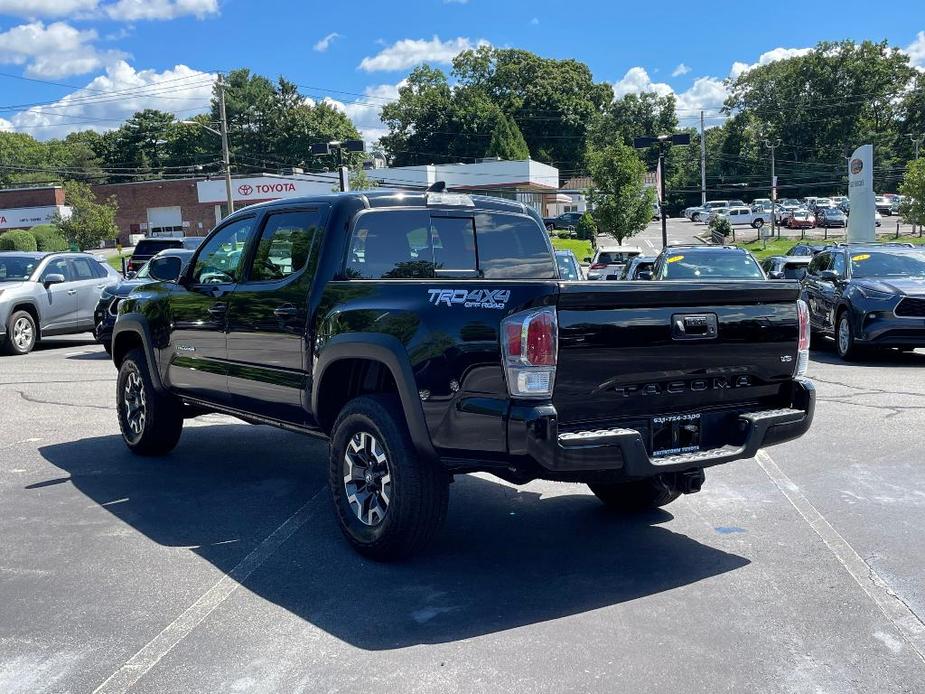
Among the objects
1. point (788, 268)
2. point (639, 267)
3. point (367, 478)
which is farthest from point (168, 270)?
point (788, 268)

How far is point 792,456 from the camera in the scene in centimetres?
773

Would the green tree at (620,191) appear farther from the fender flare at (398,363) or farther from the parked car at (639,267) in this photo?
the fender flare at (398,363)

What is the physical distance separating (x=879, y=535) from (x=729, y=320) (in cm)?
175

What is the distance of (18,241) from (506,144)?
45.1 meters

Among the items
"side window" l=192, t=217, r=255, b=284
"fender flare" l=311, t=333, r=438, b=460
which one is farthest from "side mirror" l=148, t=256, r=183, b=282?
"fender flare" l=311, t=333, r=438, b=460

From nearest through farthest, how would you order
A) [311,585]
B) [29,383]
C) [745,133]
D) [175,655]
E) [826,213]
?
[175,655]
[311,585]
[29,383]
[826,213]
[745,133]

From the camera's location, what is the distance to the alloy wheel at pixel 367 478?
5.06 meters

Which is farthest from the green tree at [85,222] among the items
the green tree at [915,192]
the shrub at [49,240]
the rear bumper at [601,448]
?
the rear bumper at [601,448]

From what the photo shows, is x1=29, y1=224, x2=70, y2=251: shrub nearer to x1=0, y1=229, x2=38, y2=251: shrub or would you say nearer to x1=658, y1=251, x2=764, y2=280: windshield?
x1=0, y1=229, x2=38, y2=251: shrub

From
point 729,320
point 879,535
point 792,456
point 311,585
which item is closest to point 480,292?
point 729,320

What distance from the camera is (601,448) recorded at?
14.5 ft

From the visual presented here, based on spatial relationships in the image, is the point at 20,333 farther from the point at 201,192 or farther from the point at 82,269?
the point at 201,192

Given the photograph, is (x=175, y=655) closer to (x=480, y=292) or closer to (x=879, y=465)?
(x=480, y=292)

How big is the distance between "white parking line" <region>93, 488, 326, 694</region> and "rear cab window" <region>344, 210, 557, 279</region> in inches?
64.1
